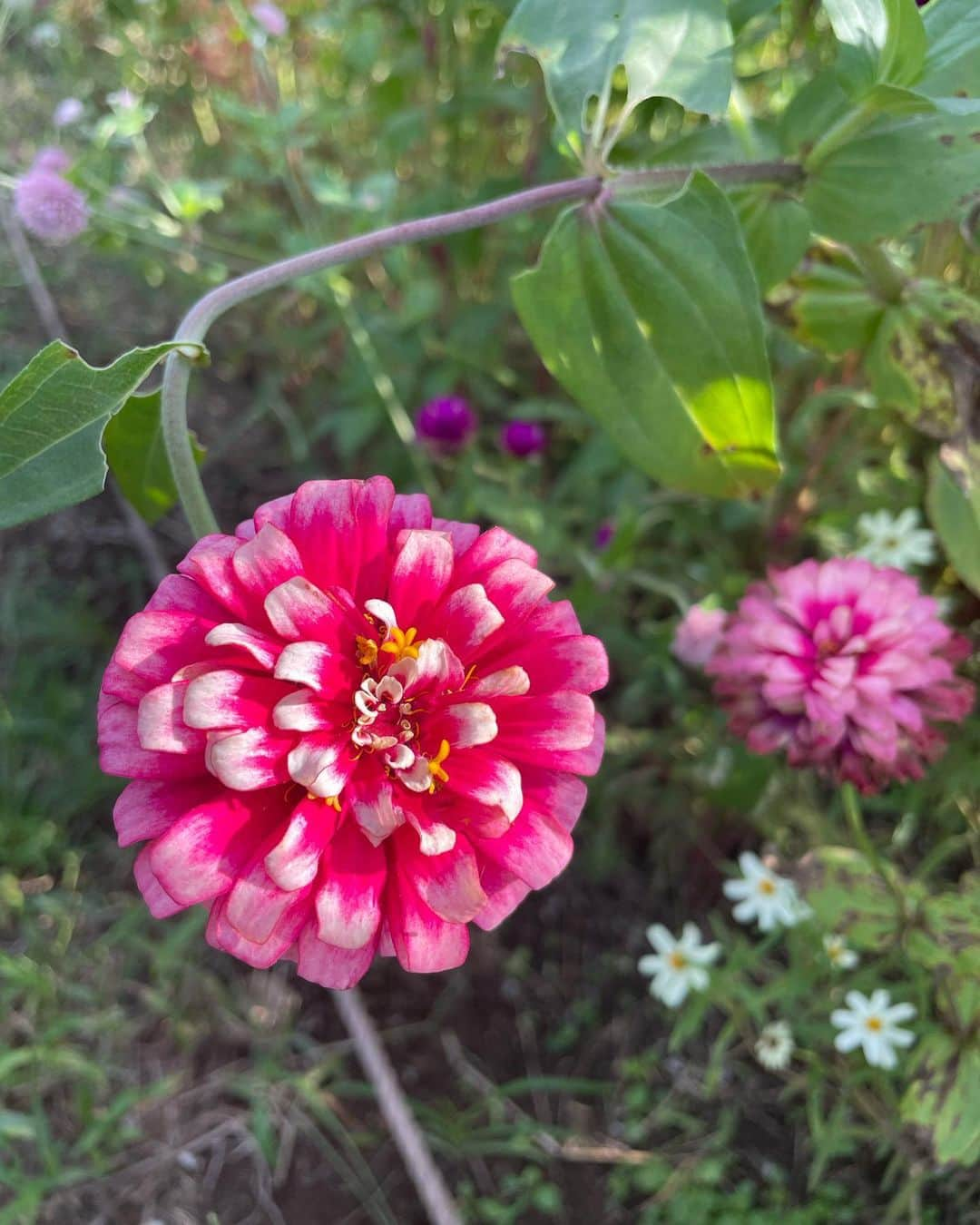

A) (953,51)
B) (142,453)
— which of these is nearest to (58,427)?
(142,453)

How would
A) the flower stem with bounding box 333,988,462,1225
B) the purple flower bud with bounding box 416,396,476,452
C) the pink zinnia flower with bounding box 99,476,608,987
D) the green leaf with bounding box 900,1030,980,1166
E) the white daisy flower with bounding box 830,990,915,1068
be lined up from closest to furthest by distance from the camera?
the pink zinnia flower with bounding box 99,476,608,987 < the green leaf with bounding box 900,1030,980,1166 < the white daisy flower with bounding box 830,990,915,1068 < the flower stem with bounding box 333,988,462,1225 < the purple flower bud with bounding box 416,396,476,452

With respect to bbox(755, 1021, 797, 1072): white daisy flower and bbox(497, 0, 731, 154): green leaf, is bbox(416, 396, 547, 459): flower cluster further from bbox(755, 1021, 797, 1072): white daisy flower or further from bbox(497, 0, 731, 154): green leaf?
bbox(755, 1021, 797, 1072): white daisy flower

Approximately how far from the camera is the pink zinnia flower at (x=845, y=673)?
84 cm

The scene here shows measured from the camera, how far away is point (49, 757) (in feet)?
4.47

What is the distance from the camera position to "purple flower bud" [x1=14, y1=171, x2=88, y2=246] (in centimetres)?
98

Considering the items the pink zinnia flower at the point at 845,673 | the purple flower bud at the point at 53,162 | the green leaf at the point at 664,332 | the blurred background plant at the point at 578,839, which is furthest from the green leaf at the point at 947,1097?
the purple flower bud at the point at 53,162

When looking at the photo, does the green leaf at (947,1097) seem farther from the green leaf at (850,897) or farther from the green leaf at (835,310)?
the green leaf at (835,310)

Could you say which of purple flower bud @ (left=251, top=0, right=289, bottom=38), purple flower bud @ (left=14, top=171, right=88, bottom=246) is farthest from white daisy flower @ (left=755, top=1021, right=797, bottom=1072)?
purple flower bud @ (left=251, top=0, right=289, bottom=38)

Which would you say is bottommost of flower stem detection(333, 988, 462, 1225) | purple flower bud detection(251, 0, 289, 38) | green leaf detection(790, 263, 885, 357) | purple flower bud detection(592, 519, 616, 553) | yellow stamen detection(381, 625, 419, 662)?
flower stem detection(333, 988, 462, 1225)

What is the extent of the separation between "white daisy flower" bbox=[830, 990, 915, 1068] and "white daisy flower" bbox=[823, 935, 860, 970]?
0.10 feet

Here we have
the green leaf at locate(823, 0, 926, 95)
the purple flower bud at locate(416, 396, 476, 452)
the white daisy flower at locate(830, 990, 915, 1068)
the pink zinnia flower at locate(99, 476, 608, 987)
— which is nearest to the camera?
the pink zinnia flower at locate(99, 476, 608, 987)

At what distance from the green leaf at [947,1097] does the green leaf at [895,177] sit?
27.7 inches

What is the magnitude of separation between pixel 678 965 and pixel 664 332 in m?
0.65

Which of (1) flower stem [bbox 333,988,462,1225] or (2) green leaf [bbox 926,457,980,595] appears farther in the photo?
(1) flower stem [bbox 333,988,462,1225]
